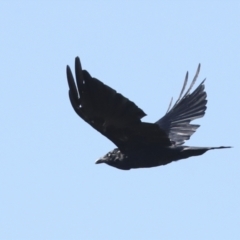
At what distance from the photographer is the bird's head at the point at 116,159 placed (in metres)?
17.2

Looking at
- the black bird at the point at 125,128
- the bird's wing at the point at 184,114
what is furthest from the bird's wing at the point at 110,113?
the bird's wing at the point at 184,114

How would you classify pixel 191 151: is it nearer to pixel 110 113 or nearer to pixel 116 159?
pixel 116 159

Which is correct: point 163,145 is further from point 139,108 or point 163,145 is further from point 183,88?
point 183,88

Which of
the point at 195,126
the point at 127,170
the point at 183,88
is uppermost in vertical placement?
the point at 183,88

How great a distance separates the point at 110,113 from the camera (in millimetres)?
15883

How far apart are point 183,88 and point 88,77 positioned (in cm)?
568

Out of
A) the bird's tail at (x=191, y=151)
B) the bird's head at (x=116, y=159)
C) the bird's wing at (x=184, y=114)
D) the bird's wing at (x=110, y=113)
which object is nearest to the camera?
the bird's wing at (x=110, y=113)

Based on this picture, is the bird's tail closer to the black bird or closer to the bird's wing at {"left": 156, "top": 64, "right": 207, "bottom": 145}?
the black bird

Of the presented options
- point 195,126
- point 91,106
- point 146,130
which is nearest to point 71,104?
point 91,106

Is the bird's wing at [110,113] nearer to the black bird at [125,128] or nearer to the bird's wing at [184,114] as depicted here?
the black bird at [125,128]

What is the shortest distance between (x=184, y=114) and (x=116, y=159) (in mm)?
2908

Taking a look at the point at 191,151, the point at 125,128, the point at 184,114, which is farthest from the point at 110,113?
the point at 184,114

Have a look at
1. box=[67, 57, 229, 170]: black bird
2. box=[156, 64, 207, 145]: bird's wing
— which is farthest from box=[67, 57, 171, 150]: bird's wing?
box=[156, 64, 207, 145]: bird's wing

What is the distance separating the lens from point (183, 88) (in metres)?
20.5
